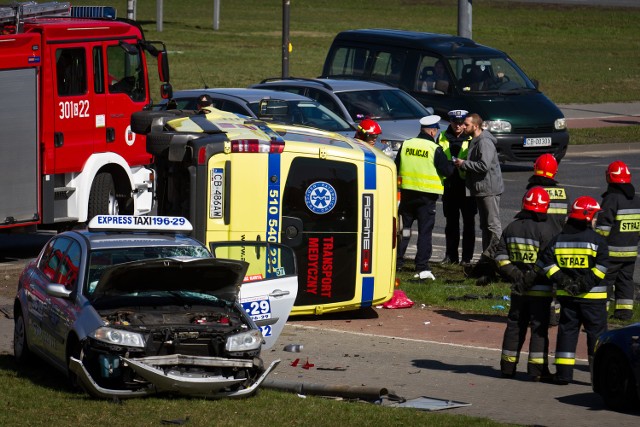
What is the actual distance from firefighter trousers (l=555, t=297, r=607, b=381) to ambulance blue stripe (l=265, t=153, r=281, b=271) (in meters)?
3.13

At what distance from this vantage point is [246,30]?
5750 centimetres

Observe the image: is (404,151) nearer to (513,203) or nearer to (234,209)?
(234,209)

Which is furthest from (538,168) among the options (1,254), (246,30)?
(246,30)

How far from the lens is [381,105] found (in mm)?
21219

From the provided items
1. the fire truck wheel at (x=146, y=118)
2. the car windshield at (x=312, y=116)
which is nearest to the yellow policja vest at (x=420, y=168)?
the fire truck wheel at (x=146, y=118)

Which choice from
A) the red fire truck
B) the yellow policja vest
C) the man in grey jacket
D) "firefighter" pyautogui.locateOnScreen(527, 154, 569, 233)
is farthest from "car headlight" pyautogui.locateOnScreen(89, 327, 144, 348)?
the red fire truck

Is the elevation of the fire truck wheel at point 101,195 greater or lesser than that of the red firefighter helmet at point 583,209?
lesser

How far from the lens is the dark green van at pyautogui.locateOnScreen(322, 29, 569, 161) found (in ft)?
76.1

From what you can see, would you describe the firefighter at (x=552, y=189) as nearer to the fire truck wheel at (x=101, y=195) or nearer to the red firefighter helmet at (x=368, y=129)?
the red firefighter helmet at (x=368, y=129)

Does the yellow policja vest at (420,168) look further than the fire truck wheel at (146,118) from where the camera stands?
Yes

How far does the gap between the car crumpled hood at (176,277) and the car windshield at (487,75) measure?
14077mm

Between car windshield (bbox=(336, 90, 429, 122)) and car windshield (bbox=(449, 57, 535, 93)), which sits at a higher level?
car windshield (bbox=(449, 57, 535, 93))

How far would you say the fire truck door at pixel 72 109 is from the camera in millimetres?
16516

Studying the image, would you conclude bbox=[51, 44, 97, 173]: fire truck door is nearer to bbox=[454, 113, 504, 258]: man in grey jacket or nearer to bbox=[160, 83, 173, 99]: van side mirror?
bbox=[160, 83, 173, 99]: van side mirror
